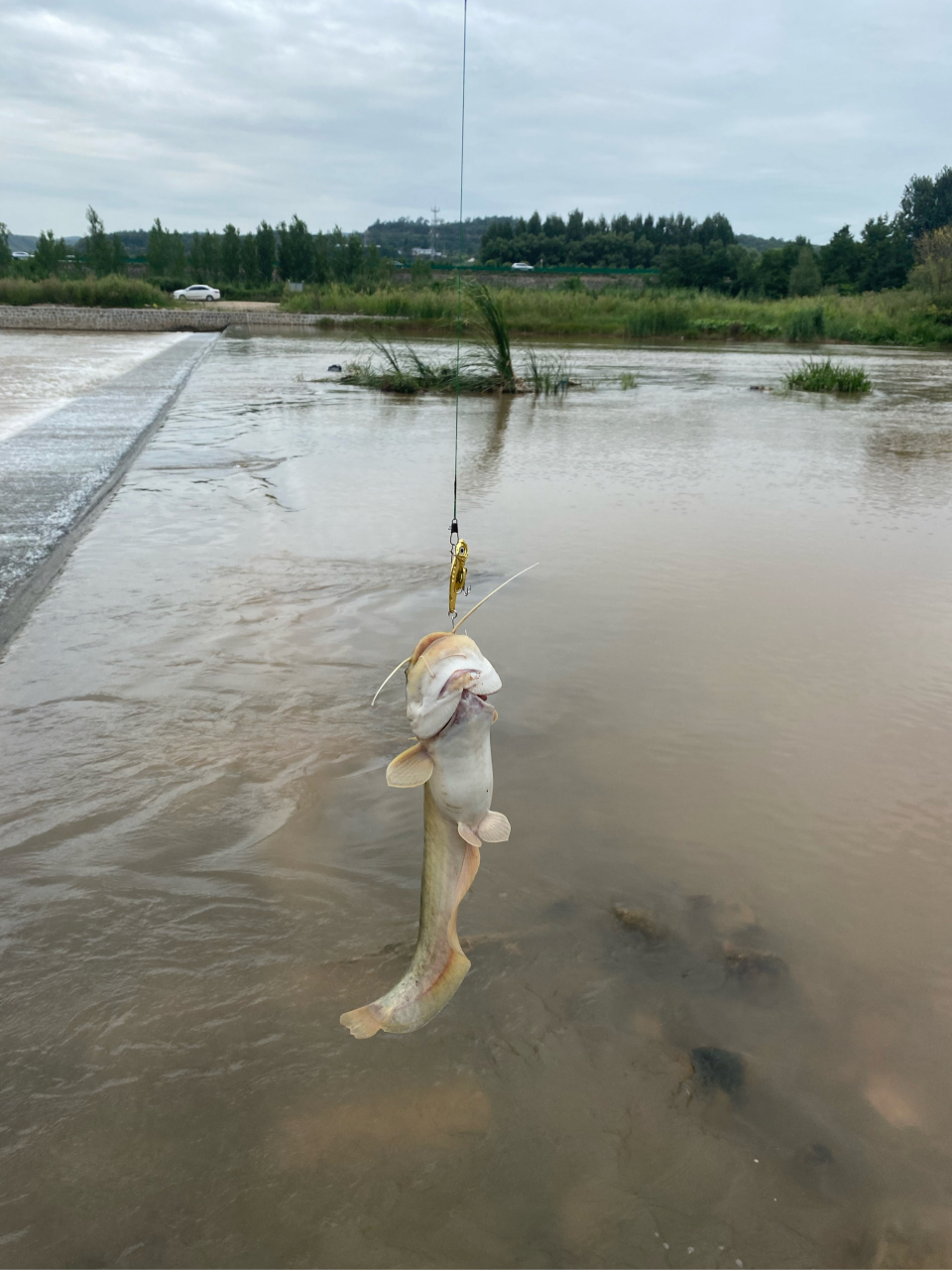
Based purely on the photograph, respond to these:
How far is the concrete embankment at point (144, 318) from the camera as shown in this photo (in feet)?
111

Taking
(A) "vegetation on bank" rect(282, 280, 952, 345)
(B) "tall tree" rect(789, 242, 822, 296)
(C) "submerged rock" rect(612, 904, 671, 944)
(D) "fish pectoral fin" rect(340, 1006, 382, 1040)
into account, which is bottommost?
(C) "submerged rock" rect(612, 904, 671, 944)

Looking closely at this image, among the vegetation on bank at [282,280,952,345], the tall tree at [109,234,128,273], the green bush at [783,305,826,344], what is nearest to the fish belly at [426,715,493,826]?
the vegetation on bank at [282,280,952,345]

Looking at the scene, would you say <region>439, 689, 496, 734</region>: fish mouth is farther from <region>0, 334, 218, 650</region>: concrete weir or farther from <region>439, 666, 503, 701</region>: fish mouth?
<region>0, 334, 218, 650</region>: concrete weir

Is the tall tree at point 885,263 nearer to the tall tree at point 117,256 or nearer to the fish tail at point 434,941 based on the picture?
the tall tree at point 117,256

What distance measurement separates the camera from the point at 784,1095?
204 centimetres

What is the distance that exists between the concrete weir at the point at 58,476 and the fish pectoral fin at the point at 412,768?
3357 millimetres

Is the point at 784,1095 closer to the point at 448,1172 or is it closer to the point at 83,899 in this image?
the point at 448,1172

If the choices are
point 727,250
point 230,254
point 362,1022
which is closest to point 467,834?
point 362,1022

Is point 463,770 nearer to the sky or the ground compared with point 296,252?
nearer to the ground

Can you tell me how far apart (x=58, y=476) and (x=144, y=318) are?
3223 cm

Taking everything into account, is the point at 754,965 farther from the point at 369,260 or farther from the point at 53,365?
the point at 369,260

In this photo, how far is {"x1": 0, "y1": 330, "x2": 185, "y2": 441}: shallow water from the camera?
1205 centimetres

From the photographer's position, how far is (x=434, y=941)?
1858 millimetres

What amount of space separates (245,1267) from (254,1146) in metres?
0.24
